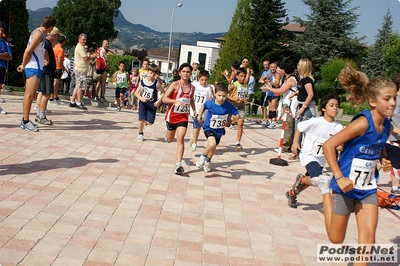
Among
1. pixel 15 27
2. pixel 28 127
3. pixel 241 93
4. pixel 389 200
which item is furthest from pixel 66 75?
pixel 389 200

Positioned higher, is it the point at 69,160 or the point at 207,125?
the point at 207,125

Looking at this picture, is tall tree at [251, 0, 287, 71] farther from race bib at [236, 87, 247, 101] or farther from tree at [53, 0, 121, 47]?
race bib at [236, 87, 247, 101]

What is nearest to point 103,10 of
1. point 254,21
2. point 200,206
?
point 254,21

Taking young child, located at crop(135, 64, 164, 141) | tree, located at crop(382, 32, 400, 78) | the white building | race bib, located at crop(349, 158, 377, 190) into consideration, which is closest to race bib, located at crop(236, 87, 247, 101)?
young child, located at crop(135, 64, 164, 141)

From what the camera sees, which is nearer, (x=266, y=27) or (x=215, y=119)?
(x=215, y=119)

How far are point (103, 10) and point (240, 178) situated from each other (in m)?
73.2

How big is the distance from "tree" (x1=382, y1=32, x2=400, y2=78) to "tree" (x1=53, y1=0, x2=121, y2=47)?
155 feet

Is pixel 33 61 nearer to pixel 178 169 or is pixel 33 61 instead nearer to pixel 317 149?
pixel 178 169

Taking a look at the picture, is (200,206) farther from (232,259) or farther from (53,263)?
(53,263)

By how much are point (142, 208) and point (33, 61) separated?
4991 mm

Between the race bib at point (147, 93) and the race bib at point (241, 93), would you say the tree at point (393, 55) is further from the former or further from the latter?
the race bib at point (147, 93)

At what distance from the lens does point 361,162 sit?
12.1 ft

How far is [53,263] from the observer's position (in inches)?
147

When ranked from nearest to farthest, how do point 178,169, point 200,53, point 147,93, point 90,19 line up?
point 178,169 → point 147,93 → point 90,19 → point 200,53
